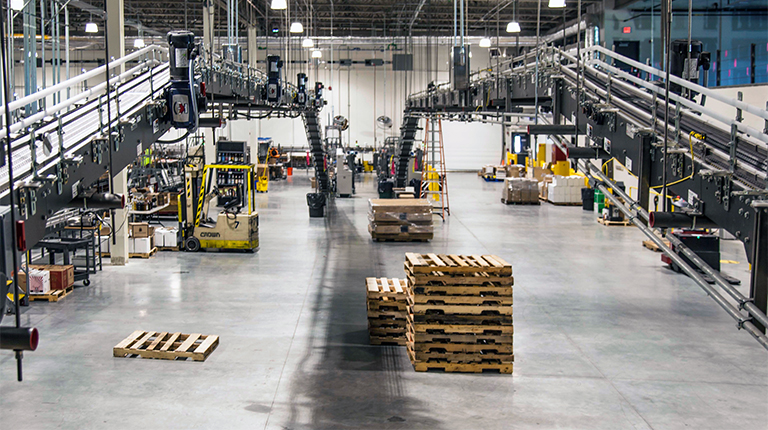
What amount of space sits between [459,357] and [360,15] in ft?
93.2

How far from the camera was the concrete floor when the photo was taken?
674cm

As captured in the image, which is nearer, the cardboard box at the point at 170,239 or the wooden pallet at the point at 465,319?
the wooden pallet at the point at 465,319

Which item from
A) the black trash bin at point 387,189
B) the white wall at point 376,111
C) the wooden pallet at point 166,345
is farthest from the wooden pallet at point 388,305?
the white wall at point 376,111

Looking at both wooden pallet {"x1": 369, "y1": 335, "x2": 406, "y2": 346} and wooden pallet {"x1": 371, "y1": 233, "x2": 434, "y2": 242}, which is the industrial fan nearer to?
wooden pallet {"x1": 371, "y1": 233, "x2": 434, "y2": 242}

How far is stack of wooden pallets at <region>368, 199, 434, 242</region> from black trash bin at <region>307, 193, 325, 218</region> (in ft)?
15.1

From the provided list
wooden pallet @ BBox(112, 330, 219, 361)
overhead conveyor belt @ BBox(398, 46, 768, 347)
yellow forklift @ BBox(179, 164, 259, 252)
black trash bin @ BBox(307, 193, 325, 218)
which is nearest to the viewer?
overhead conveyor belt @ BBox(398, 46, 768, 347)

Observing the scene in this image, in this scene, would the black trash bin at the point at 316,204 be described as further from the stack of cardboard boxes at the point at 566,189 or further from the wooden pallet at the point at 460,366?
the wooden pallet at the point at 460,366

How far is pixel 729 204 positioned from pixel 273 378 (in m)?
5.12

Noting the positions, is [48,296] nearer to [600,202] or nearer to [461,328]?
[461,328]

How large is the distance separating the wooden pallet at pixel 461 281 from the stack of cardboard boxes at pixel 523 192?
59.3 feet

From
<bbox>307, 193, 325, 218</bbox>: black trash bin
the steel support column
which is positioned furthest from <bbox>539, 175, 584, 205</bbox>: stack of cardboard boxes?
the steel support column

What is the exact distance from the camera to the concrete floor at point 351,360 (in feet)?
22.1

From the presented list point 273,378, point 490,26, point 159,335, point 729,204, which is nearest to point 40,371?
point 159,335

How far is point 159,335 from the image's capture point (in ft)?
29.3
